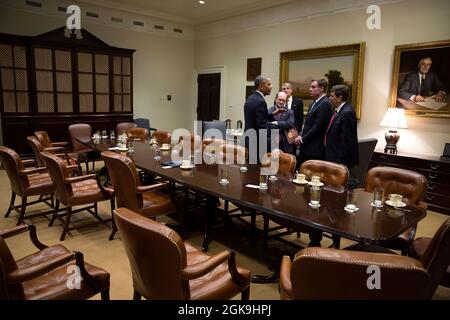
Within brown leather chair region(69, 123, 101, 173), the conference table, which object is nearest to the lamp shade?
Result: the conference table

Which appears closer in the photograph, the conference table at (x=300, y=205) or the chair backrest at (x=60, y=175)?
the conference table at (x=300, y=205)

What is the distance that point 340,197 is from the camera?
245 cm

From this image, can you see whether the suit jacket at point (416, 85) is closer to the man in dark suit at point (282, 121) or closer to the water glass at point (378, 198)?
the man in dark suit at point (282, 121)

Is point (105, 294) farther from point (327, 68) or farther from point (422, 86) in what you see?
point (327, 68)

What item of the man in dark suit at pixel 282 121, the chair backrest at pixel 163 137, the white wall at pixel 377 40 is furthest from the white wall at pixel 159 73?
the man in dark suit at pixel 282 121

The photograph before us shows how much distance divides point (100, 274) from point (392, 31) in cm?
526

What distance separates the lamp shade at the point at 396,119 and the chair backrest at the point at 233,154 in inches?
101

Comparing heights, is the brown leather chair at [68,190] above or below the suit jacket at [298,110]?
below

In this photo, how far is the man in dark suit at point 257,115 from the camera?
412 centimetres

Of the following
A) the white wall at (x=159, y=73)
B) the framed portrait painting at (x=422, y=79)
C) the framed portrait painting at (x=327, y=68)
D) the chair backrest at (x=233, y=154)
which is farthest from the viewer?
the white wall at (x=159, y=73)

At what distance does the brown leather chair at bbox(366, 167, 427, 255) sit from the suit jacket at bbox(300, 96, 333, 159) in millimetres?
1296

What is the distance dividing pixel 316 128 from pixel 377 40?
7.62 feet

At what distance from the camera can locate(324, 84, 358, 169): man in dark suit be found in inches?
154

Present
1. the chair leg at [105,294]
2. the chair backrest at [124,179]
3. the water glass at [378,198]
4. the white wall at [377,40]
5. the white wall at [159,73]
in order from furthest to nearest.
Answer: the white wall at [159,73] → the white wall at [377,40] → the chair backrest at [124,179] → the water glass at [378,198] → the chair leg at [105,294]
